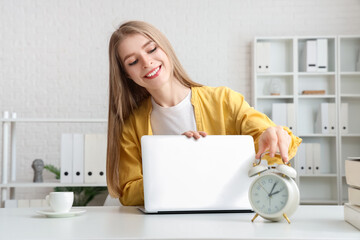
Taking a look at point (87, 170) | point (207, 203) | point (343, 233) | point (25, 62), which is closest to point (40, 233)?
point (207, 203)

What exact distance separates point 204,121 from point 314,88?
3933 millimetres

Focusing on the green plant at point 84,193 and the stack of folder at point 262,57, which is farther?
the stack of folder at point 262,57

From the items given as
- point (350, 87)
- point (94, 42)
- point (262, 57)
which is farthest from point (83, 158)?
point (350, 87)

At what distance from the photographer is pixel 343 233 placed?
→ 1.15 metres

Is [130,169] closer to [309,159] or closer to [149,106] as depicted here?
[149,106]

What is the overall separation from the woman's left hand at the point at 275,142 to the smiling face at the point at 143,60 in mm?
516

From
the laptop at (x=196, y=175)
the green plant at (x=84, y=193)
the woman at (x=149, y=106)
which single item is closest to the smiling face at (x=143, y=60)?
the woman at (x=149, y=106)

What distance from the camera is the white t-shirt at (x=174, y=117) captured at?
204 cm

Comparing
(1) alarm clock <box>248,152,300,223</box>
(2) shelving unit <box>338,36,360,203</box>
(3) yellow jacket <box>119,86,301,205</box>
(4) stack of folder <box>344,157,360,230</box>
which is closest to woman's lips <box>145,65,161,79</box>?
(3) yellow jacket <box>119,86,301,205</box>

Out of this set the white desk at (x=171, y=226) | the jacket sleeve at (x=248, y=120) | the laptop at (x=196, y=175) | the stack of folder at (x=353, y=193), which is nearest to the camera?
the white desk at (x=171, y=226)

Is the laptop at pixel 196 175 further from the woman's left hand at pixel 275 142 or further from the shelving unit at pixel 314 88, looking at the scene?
the shelving unit at pixel 314 88

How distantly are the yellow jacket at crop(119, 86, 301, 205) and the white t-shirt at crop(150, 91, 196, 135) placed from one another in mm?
31

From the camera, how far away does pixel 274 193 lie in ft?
4.35

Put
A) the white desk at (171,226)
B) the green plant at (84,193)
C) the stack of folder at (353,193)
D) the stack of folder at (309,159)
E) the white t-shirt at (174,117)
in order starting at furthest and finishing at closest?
1. the stack of folder at (309,159)
2. the green plant at (84,193)
3. the white t-shirt at (174,117)
4. the stack of folder at (353,193)
5. the white desk at (171,226)
